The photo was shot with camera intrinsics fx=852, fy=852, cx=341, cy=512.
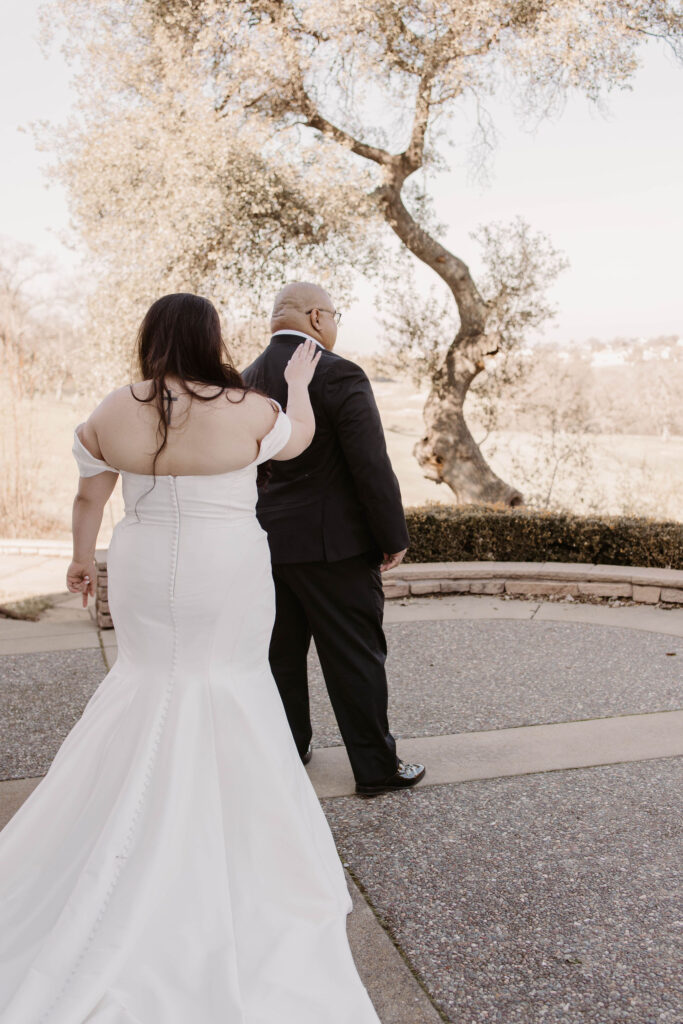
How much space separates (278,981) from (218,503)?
114cm

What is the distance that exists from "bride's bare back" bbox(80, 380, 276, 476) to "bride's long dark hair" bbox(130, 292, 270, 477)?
0.01 metres

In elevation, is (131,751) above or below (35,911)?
above

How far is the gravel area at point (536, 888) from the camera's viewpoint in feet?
6.88

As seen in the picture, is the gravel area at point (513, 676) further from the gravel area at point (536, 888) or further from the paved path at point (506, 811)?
the gravel area at point (536, 888)

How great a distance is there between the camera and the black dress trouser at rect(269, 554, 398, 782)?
10.2ft

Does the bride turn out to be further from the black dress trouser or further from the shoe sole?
the shoe sole

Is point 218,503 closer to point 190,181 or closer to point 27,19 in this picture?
point 190,181

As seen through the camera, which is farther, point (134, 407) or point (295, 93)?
point (295, 93)

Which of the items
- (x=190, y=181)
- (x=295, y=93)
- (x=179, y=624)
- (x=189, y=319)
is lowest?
(x=179, y=624)

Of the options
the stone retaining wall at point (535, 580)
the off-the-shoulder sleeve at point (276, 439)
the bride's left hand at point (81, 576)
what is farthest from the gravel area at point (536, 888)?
the stone retaining wall at point (535, 580)

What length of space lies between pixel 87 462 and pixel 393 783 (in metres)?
1.76

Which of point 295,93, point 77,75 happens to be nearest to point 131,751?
point 295,93

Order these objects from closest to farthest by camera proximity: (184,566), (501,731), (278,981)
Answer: (278,981)
(184,566)
(501,731)

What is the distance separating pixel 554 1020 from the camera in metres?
2.00
